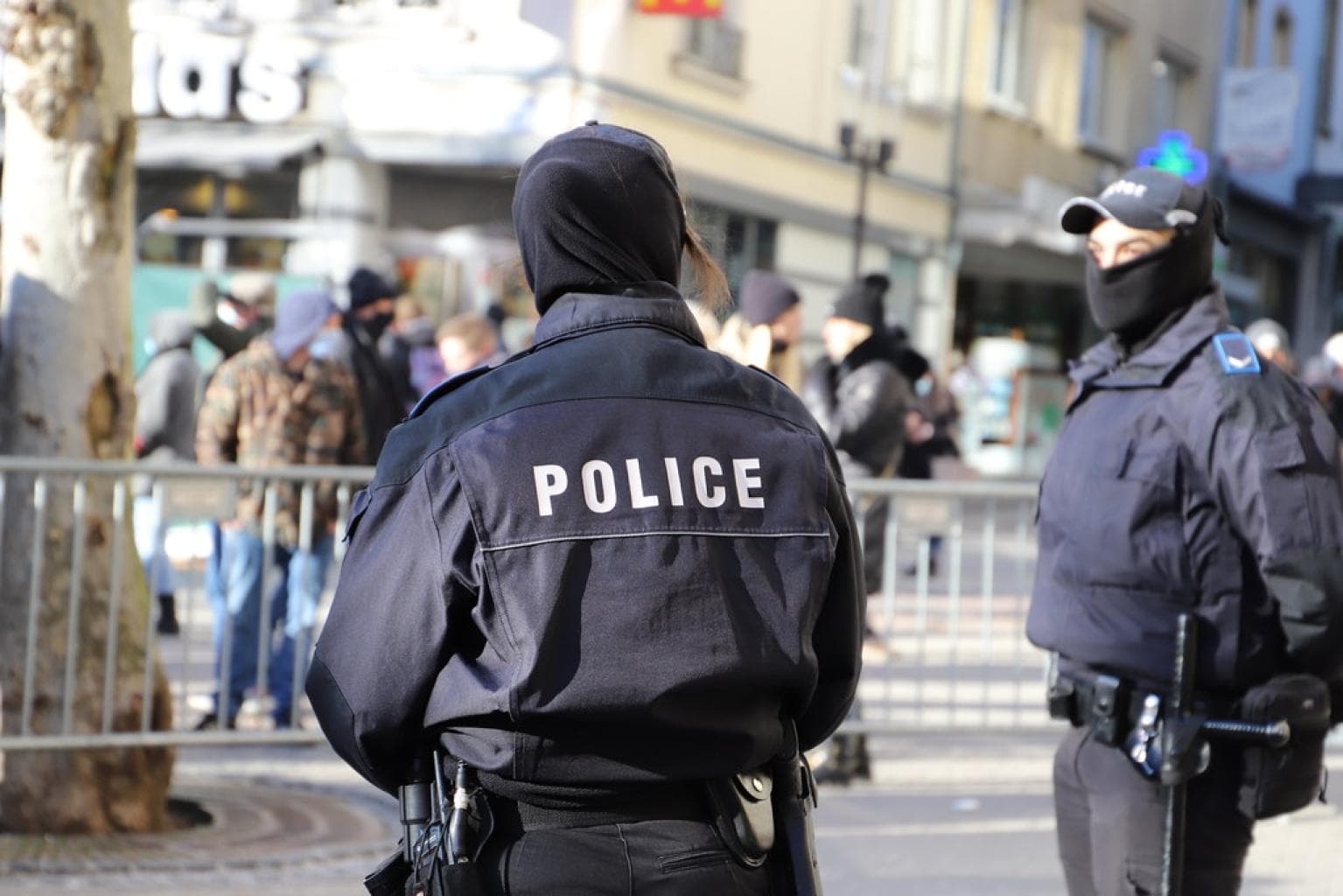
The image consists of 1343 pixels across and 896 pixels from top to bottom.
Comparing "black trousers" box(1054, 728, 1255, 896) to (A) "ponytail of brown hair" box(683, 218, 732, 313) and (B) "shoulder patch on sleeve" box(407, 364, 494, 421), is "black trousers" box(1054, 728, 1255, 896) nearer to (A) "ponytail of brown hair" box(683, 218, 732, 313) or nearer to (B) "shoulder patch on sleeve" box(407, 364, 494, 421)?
(A) "ponytail of brown hair" box(683, 218, 732, 313)

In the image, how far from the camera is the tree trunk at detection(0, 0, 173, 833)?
5930 millimetres

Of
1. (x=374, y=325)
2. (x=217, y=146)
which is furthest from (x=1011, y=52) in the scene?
(x=374, y=325)

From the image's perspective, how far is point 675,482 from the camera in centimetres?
263

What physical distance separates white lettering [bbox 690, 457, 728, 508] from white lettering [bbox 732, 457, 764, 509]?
26mm

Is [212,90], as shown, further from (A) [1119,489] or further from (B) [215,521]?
(A) [1119,489]

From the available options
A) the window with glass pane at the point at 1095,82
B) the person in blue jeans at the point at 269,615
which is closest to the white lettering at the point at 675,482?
the person in blue jeans at the point at 269,615

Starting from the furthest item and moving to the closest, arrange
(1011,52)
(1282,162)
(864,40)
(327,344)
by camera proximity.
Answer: (1282,162) → (1011,52) → (864,40) → (327,344)

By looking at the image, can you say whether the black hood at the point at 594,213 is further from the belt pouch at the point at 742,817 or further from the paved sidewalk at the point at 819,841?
the paved sidewalk at the point at 819,841

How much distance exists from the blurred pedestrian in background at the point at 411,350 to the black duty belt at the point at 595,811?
328 inches

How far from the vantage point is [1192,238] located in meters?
4.05

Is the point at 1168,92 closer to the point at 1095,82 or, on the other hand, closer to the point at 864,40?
the point at 1095,82

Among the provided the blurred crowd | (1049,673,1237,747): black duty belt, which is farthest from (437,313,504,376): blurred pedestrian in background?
(1049,673,1237,747): black duty belt

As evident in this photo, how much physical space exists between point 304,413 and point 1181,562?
4893mm

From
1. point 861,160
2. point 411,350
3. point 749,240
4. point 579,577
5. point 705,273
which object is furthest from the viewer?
point 749,240
